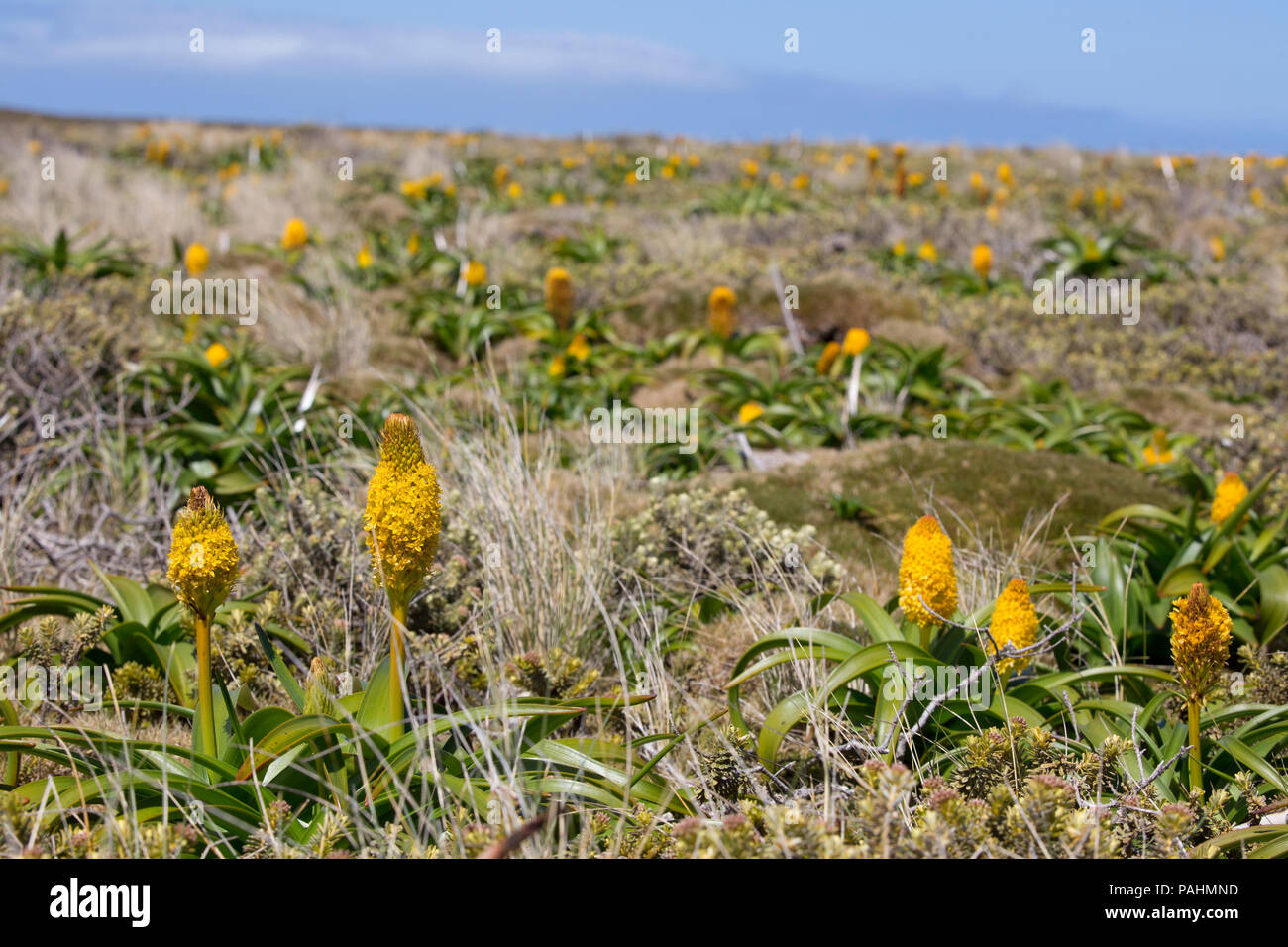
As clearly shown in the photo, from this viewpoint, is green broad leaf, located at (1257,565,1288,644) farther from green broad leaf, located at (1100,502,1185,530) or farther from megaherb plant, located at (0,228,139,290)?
megaherb plant, located at (0,228,139,290)

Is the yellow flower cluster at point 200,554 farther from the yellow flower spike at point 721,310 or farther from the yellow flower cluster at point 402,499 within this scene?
the yellow flower spike at point 721,310

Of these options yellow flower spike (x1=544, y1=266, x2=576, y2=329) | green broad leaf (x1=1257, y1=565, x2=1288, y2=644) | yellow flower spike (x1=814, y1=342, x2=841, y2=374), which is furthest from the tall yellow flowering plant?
yellow flower spike (x1=544, y1=266, x2=576, y2=329)

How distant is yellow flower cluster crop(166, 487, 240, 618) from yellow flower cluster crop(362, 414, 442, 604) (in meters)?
0.30

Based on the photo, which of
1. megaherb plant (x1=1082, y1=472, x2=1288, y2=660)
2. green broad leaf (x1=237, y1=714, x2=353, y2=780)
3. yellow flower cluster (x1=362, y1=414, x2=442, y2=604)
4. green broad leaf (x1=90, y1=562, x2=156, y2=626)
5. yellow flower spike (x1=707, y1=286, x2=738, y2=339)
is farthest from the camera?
yellow flower spike (x1=707, y1=286, x2=738, y2=339)

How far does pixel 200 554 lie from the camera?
2.11 m

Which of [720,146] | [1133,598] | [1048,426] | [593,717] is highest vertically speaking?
[720,146]

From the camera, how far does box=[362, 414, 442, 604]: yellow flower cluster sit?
209 cm

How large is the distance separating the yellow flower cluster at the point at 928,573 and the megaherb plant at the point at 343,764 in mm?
717

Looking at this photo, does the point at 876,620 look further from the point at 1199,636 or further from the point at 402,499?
the point at 402,499
